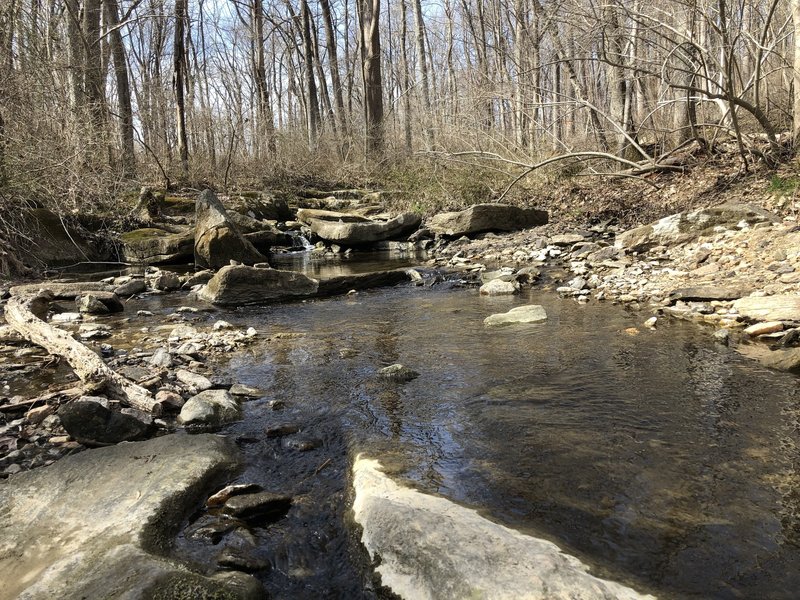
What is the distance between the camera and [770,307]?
A: 5.17 metres

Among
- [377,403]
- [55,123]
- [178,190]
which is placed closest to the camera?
[377,403]

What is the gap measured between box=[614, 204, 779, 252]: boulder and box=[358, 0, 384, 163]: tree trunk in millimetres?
12796

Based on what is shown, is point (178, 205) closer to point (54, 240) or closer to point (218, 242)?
point (54, 240)

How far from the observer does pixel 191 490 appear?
2.63 m

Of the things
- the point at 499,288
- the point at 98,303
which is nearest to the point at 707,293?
the point at 499,288

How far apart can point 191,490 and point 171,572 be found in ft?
2.51

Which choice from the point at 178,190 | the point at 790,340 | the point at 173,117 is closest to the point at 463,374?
the point at 790,340

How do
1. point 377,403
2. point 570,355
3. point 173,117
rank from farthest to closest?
point 173,117, point 570,355, point 377,403

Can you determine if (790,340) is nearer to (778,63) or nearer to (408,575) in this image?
(408,575)

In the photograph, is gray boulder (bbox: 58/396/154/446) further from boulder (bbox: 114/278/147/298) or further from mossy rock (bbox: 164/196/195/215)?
mossy rock (bbox: 164/196/195/215)

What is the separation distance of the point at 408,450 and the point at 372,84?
751 inches

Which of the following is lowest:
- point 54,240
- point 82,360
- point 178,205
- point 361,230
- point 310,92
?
point 82,360

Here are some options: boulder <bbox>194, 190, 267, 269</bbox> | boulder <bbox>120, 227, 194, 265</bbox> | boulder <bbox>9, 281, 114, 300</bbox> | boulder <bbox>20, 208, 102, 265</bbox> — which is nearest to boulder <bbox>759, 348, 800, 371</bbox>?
boulder <bbox>9, 281, 114, 300</bbox>

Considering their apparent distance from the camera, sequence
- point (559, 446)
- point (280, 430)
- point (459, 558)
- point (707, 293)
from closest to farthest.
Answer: point (459, 558), point (559, 446), point (280, 430), point (707, 293)
